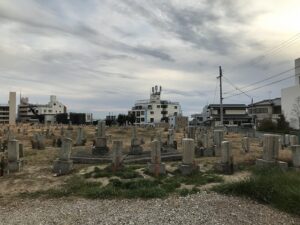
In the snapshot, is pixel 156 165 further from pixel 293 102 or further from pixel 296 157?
pixel 293 102

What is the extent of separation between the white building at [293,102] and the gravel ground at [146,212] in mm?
48250

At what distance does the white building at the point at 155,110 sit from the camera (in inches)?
4444

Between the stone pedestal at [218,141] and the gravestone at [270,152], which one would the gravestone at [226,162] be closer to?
the gravestone at [270,152]

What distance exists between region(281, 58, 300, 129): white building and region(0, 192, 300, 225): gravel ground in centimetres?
4825

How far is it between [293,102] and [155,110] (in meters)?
61.7

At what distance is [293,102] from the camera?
5572cm

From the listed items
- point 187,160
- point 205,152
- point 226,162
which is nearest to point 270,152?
point 226,162

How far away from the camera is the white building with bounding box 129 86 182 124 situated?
112875mm

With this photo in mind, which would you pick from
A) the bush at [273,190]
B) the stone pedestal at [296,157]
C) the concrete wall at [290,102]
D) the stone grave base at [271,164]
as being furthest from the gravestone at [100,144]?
the concrete wall at [290,102]

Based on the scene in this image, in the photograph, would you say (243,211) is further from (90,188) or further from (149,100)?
(149,100)

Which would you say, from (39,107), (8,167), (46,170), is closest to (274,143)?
(46,170)

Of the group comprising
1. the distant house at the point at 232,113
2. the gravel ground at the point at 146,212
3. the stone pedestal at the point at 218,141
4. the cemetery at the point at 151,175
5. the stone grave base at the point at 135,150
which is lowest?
the gravel ground at the point at 146,212

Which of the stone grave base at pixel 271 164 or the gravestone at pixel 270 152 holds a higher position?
the gravestone at pixel 270 152

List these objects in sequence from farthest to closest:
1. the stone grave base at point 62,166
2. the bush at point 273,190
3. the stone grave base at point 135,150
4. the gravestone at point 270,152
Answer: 1. the stone grave base at point 135,150
2. the stone grave base at point 62,166
3. the gravestone at point 270,152
4. the bush at point 273,190
